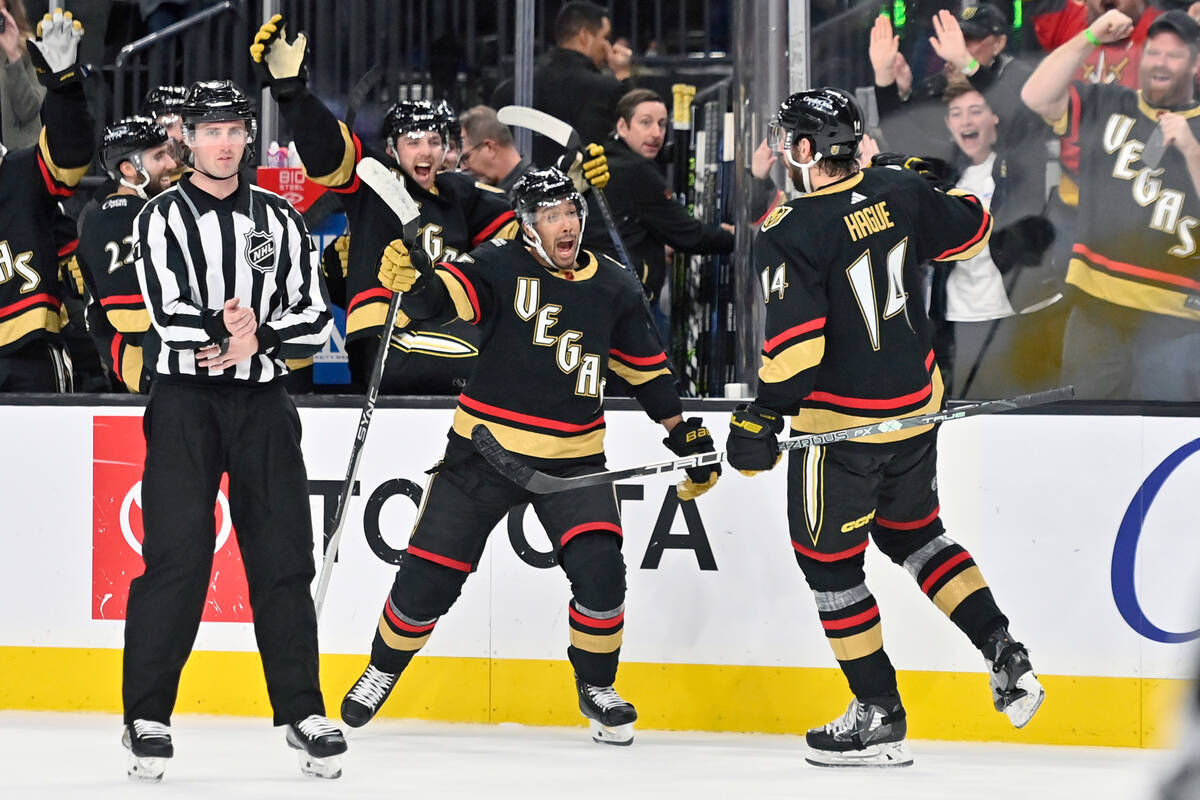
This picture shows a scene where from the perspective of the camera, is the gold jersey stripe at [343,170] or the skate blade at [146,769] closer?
the skate blade at [146,769]

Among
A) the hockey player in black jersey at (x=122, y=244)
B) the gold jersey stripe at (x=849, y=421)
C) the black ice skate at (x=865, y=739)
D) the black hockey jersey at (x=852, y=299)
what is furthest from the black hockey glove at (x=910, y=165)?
the hockey player in black jersey at (x=122, y=244)

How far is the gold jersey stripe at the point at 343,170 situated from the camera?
412cm

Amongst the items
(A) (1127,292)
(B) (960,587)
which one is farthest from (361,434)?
(A) (1127,292)

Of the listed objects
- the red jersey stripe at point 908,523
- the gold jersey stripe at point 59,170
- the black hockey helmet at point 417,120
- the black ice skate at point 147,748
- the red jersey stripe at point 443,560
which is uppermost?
the black hockey helmet at point 417,120

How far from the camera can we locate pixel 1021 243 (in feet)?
14.3

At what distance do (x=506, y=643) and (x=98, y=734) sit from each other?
960mm

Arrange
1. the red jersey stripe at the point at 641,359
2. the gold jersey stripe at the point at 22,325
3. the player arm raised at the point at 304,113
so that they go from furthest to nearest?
the gold jersey stripe at the point at 22,325, the player arm raised at the point at 304,113, the red jersey stripe at the point at 641,359

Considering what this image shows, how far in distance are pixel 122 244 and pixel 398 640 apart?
128cm

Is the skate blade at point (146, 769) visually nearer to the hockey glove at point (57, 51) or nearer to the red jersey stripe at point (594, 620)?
the red jersey stripe at point (594, 620)

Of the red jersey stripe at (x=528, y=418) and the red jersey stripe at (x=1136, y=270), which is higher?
the red jersey stripe at (x=1136, y=270)

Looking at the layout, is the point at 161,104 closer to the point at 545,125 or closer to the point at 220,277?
the point at 545,125

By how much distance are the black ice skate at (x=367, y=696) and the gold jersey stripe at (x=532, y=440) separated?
0.56m

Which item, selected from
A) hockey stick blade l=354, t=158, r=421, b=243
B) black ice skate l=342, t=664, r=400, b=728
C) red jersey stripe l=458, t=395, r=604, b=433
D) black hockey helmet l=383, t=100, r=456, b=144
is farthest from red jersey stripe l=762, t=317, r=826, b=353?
black hockey helmet l=383, t=100, r=456, b=144

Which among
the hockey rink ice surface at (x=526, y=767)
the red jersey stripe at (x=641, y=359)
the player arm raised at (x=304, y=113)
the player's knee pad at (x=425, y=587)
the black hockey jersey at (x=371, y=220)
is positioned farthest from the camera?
the black hockey jersey at (x=371, y=220)
